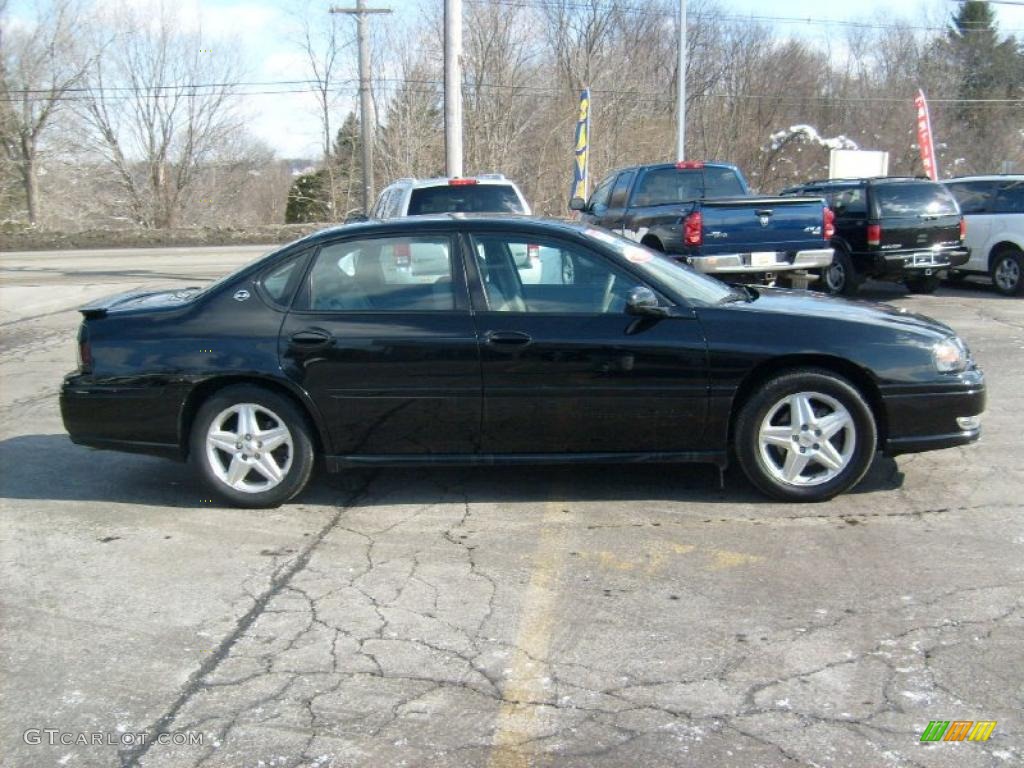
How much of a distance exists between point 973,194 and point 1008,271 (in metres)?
1.41

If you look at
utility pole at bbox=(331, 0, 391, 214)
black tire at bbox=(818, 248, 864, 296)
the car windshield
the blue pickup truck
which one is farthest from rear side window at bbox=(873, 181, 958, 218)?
utility pole at bbox=(331, 0, 391, 214)

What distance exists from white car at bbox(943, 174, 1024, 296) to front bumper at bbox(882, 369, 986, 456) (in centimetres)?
957

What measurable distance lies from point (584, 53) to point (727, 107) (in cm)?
1195

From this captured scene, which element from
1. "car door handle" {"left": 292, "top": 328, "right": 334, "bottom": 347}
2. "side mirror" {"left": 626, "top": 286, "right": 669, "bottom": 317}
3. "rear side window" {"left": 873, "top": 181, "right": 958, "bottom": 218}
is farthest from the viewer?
"rear side window" {"left": 873, "top": 181, "right": 958, "bottom": 218}

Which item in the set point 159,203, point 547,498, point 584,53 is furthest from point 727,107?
point 547,498

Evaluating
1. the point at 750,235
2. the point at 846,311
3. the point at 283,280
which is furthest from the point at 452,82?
the point at 846,311

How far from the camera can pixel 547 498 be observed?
576cm

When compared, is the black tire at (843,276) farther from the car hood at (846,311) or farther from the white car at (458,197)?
the car hood at (846,311)

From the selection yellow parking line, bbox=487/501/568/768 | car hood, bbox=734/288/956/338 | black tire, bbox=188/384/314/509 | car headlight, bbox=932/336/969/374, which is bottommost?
yellow parking line, bbox=487/501/568/768

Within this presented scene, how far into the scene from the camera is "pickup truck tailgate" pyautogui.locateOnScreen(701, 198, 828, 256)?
11.8 meters

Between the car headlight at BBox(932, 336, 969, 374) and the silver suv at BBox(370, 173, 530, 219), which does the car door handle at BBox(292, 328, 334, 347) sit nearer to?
the car headlight at BBox(932, 336, 969, 374)

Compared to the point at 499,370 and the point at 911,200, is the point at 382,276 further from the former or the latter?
the point at 911,200

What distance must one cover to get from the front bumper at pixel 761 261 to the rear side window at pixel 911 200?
2.07m

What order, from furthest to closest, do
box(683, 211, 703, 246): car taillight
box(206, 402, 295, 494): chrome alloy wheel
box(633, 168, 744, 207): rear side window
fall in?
box(633, 168, 744, 207): rear side window, box(683, 211, 703, 246): car taillight, box(206, 402, 295, 494): chrome alloy wheel
